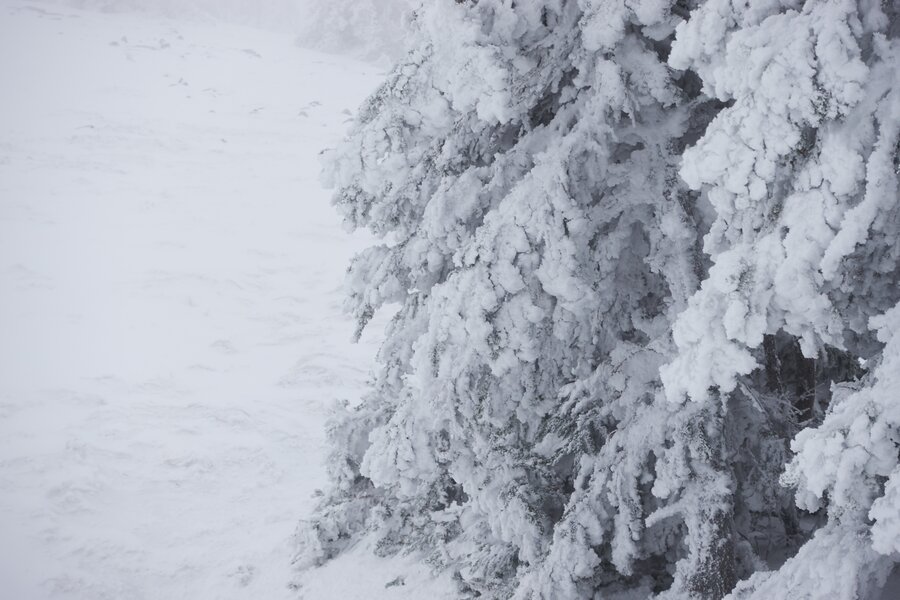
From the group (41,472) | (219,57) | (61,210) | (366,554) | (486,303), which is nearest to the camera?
(486,303)

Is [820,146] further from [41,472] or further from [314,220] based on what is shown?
[314,220]

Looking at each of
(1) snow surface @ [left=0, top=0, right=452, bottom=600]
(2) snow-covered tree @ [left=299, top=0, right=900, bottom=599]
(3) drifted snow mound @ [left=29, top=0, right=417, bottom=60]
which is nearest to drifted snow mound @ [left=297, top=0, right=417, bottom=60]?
(3) drifted snow mound @ [left=29, top=0, right=417, bottom=60]

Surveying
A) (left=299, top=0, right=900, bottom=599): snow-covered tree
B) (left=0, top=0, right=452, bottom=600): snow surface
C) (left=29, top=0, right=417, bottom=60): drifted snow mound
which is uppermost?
(left=29, top=0, right=417, bottom=60): drifted snow mound

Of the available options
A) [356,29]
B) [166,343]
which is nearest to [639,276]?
[166,343]

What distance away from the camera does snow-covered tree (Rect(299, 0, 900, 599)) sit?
269 cm

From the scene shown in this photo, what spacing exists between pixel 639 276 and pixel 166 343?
12251 mm

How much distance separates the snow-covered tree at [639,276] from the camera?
2688mm

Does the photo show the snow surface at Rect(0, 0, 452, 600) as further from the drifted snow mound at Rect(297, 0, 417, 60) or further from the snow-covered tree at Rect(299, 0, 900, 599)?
the drifted snow mound at Rect(297, 0, 417, 60)

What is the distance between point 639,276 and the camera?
4871 millimetres

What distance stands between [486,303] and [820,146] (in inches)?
77.6

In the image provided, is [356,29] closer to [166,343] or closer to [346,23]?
[346,23]

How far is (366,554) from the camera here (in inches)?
279

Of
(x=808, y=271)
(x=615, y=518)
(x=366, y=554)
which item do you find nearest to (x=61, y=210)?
(x=366, y=554)

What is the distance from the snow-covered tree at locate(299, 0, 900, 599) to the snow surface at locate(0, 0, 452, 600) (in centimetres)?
216
